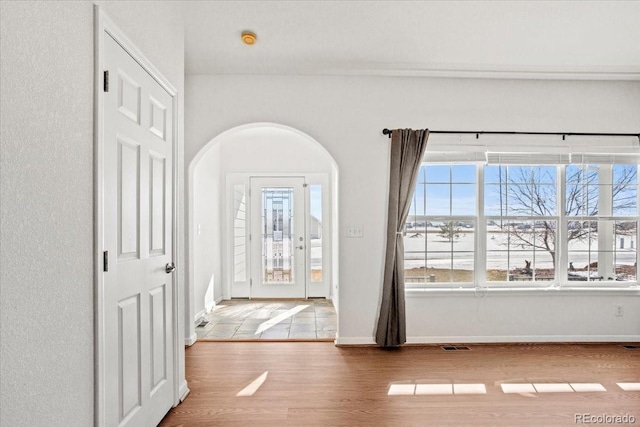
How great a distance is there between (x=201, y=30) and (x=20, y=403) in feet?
9.40

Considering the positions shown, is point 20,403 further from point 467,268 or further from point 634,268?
point 634,268

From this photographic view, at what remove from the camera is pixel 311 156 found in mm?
6129

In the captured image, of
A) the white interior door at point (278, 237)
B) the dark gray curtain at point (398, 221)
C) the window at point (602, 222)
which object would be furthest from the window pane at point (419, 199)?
the white interior door at point (278, 237)

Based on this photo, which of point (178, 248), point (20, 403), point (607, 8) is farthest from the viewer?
point (607, 8)

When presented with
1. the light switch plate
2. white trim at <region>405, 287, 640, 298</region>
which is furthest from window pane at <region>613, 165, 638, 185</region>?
the light switch plate

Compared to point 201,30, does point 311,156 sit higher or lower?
lower

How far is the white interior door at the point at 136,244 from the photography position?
1742 mm

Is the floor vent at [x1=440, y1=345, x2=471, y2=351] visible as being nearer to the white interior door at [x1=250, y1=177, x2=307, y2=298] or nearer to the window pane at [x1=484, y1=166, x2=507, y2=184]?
the window pane at [x1=484, y1=166, x2=507, y2=184]

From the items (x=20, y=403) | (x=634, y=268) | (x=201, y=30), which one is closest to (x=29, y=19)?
(x=20, y=403)

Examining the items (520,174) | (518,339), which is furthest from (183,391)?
(520,174)

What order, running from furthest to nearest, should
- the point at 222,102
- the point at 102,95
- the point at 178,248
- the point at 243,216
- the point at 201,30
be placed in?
1. the point at 243,216
2. the point at 222,102
3. the point at 201,30
4. the point at 178,248
5. the point at 102,95

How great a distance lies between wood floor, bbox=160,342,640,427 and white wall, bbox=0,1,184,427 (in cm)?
119

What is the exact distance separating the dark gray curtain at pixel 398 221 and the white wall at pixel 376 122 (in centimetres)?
10

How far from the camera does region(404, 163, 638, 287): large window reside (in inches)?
155
